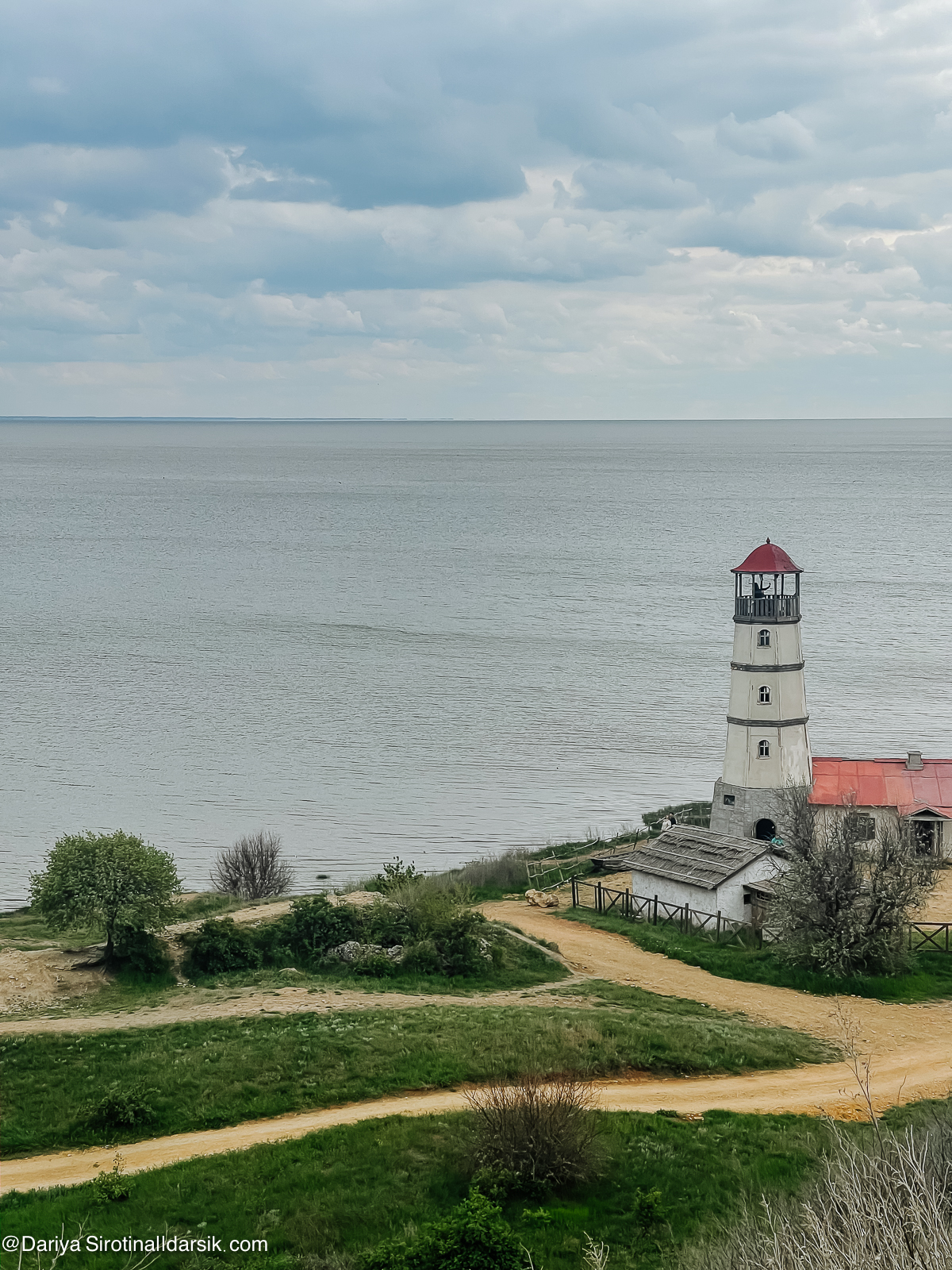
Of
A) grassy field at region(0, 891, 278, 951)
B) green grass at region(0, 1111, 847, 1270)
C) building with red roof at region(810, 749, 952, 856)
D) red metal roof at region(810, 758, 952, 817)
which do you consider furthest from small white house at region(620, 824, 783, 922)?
green grass at region(0, 1111, 847, 1270)

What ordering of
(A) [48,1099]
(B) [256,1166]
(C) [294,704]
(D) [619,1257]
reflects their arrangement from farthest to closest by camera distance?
(C) [294,704] → (A) [48,1099] → (B) [256,1166] → (D) [619,1257]

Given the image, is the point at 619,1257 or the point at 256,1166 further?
the point at 256,1166

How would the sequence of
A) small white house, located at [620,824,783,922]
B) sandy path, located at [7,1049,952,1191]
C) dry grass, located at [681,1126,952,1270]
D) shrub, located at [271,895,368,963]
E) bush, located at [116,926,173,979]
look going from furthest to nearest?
small white house, located at [620,824,783,922] → shrub, located at [271,895,368,963] → bush, located at [116,926,173,979] → sandy path, located at [7,1049,952,1191] → dry grass, located at [681,1126,952,1270]

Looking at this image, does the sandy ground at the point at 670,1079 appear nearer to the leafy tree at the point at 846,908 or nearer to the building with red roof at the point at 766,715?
the leafy tree at the point at 846,908

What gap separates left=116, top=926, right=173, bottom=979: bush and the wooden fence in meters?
14.1

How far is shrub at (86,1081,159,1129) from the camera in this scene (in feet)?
62.3

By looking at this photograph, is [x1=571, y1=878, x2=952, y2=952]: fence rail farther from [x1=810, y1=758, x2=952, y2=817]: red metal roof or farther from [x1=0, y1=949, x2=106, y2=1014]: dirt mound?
[x1=0, y1=949, x2=106, y2=1014]: dirt mound

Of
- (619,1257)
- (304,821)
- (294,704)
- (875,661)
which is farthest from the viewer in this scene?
(875,661)

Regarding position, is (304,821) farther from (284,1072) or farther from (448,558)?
(448,558)

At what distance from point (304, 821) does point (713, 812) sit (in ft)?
61.9

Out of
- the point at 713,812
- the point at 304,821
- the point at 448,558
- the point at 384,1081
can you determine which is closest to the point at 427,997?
the point at 384,1081

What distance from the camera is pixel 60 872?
27.8m

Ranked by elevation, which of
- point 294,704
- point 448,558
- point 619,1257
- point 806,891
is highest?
point 448,558

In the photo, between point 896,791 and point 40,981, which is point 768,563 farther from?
point 40,981
